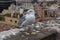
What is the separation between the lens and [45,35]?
1.70 m

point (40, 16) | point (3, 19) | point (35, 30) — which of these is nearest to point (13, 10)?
point (3, 19)

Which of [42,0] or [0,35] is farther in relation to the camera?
[42,0]

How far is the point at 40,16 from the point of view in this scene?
3.28 metres

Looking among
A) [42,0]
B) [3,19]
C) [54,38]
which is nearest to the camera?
[54,38]

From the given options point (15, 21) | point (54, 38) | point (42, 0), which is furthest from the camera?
point (42, 0)

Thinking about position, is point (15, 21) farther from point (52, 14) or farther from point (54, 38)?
point (54, 38)

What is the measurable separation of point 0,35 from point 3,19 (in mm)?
1742

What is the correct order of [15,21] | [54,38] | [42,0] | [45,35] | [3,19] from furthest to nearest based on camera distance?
[42,0] < [3,19] < [15,21] < [54,38] < [45,35]

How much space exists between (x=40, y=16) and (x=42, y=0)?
3251 millimetres

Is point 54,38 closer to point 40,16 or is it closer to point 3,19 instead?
point 40,16

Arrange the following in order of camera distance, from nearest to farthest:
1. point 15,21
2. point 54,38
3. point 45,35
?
point 45,35 < point 54,38 < point 15,21

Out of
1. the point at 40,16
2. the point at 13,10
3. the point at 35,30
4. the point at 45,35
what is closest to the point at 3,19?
the point at 13,10

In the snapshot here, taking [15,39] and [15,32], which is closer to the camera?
[15,39]

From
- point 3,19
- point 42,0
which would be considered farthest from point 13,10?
point 42,0
